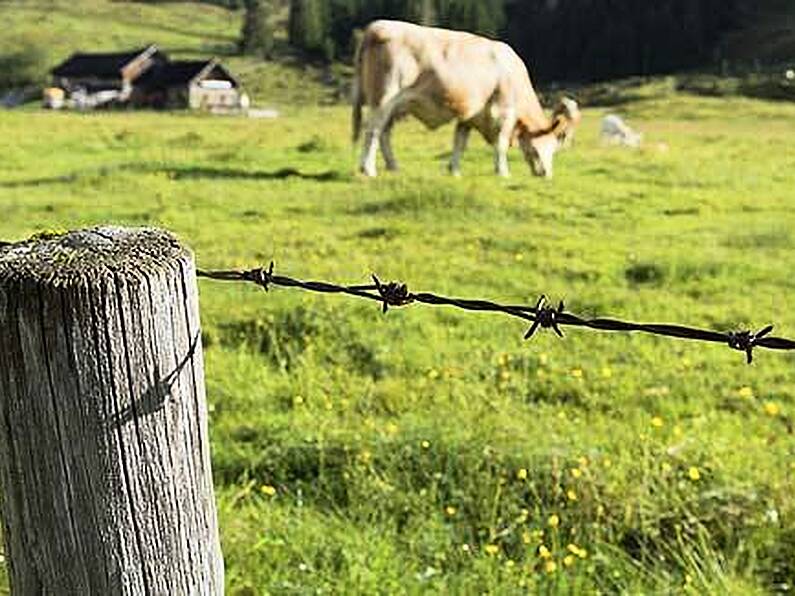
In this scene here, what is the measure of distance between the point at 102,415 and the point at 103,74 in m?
81.8

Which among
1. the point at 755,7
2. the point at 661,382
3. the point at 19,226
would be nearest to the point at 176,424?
the point at 661,382

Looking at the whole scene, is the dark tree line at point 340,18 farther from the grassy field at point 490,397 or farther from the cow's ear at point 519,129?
the grassy field at point 490,397

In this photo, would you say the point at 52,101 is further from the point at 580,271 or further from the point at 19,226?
the point at 580,271

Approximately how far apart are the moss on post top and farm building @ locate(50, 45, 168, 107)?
78571 mm

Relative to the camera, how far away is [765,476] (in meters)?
4.66

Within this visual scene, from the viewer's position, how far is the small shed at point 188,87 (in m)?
74.0

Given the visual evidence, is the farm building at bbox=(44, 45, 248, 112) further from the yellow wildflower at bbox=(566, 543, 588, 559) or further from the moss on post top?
the moss on post top

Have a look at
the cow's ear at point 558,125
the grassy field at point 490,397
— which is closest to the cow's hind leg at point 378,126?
the cow's ear at point 558,125

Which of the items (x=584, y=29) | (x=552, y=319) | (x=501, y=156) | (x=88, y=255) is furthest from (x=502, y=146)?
(x=584, y=29)

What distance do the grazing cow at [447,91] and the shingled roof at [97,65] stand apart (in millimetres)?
64382

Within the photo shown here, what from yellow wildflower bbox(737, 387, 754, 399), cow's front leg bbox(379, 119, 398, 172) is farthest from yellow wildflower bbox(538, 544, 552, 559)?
cow's front leg bbox(379, 119, 398, 172)

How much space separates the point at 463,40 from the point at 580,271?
29.1ft

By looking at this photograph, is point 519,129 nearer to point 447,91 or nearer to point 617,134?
point 447,91

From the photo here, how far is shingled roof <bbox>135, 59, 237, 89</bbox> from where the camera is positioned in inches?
2938
